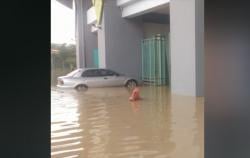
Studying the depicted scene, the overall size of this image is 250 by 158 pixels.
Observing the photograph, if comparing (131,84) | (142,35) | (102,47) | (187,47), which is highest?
(142,35)

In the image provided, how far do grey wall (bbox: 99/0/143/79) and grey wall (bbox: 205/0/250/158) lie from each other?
18515 mm

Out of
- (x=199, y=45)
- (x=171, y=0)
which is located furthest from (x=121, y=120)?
(x=171, y=0)

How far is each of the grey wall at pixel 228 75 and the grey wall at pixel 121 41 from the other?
1851 cm

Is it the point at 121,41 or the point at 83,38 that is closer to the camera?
the point at 121,41

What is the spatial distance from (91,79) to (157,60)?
4.76 meters

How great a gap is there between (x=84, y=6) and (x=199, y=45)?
1521cm

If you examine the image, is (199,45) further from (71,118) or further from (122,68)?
(122,68)

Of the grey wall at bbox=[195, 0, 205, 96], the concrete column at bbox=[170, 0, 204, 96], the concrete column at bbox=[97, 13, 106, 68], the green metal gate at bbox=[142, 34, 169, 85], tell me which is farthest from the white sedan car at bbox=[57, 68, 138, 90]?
the grey wall at bbox=[195, 0, 205, 96]

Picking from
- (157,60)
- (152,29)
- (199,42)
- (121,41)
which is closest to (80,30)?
(121,41)

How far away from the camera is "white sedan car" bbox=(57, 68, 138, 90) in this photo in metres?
16.4

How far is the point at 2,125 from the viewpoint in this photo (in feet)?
5.79

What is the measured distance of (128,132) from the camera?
6504 mm

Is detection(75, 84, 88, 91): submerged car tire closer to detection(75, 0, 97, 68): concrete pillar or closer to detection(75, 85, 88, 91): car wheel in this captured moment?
detection(75, 85, 88, 91): car wheel

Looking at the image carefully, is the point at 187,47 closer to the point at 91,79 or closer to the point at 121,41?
the point at 91,79
